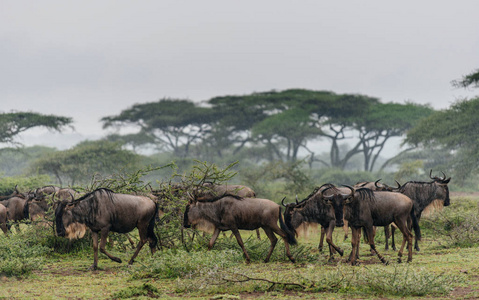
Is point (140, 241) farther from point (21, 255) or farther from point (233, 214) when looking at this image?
point (21, 255)

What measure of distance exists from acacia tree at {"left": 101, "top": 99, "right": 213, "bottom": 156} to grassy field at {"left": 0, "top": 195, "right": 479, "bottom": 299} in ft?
116

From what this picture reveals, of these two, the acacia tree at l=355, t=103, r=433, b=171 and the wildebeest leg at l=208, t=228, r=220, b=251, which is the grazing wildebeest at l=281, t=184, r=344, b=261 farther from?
the acacia tree at l=355, t=103, r=433, b=171

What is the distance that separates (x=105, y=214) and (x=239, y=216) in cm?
223

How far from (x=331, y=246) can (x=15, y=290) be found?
17.1 ft

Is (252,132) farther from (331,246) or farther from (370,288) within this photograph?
(370,288)

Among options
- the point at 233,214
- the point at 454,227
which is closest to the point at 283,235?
the point at 233,214

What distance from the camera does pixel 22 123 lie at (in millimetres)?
38062

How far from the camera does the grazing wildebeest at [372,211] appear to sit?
9.94 m

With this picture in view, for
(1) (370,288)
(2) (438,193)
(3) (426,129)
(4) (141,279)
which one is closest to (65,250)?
(4) (141,279)

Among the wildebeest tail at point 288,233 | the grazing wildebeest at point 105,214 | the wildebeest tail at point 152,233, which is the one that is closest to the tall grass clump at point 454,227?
the wildebeest tail at point 288,233

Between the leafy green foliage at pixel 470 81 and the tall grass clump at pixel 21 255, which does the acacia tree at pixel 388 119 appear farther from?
the tall grass clump at pixel 21 255

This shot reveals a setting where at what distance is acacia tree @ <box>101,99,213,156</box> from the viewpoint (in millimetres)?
46844

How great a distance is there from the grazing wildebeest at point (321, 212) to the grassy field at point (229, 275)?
1.09 feet

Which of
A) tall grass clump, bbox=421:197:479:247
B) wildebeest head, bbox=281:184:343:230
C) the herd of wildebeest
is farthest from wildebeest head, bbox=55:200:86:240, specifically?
tall grass clump, bbox=421:197:479:247
